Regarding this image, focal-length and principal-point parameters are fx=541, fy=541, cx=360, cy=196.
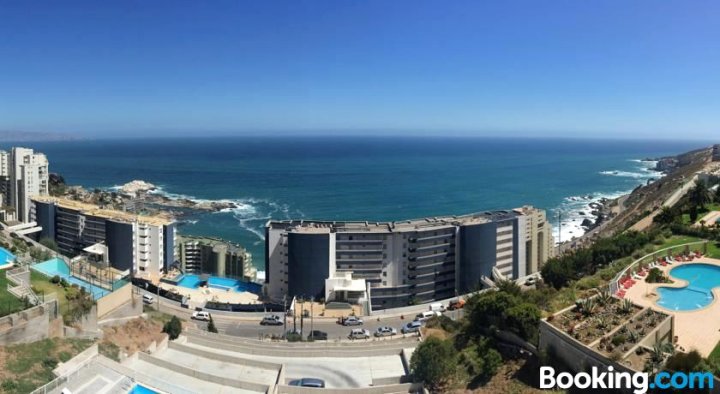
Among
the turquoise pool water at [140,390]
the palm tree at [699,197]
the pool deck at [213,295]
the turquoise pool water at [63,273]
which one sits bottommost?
the pool deck at [213,295]

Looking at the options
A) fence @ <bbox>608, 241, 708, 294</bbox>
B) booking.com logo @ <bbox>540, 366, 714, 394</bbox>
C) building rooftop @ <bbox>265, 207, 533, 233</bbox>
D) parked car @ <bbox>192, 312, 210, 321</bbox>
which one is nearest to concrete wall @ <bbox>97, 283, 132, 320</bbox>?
parked car @ <bbox>192, 312, 210, 321</bbox>

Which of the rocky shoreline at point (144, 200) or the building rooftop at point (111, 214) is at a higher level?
the building rooftop at point (111, 214)

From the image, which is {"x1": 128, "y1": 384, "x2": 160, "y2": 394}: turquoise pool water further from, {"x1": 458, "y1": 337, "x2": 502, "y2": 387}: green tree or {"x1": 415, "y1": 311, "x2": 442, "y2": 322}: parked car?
{"x1": 415, "y1": 311, "x2": 442, "y2": 322}: parked car

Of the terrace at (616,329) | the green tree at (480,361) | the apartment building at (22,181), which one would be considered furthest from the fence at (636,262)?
the apartment building at (22,181)

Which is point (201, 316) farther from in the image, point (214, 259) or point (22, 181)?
point (22, 181)

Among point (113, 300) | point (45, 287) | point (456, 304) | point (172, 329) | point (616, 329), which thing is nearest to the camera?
point (616, 329)

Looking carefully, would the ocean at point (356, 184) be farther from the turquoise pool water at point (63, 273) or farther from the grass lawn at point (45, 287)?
the grass lawn at point (45, 287)

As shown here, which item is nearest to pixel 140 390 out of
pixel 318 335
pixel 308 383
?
pixel 308 383
